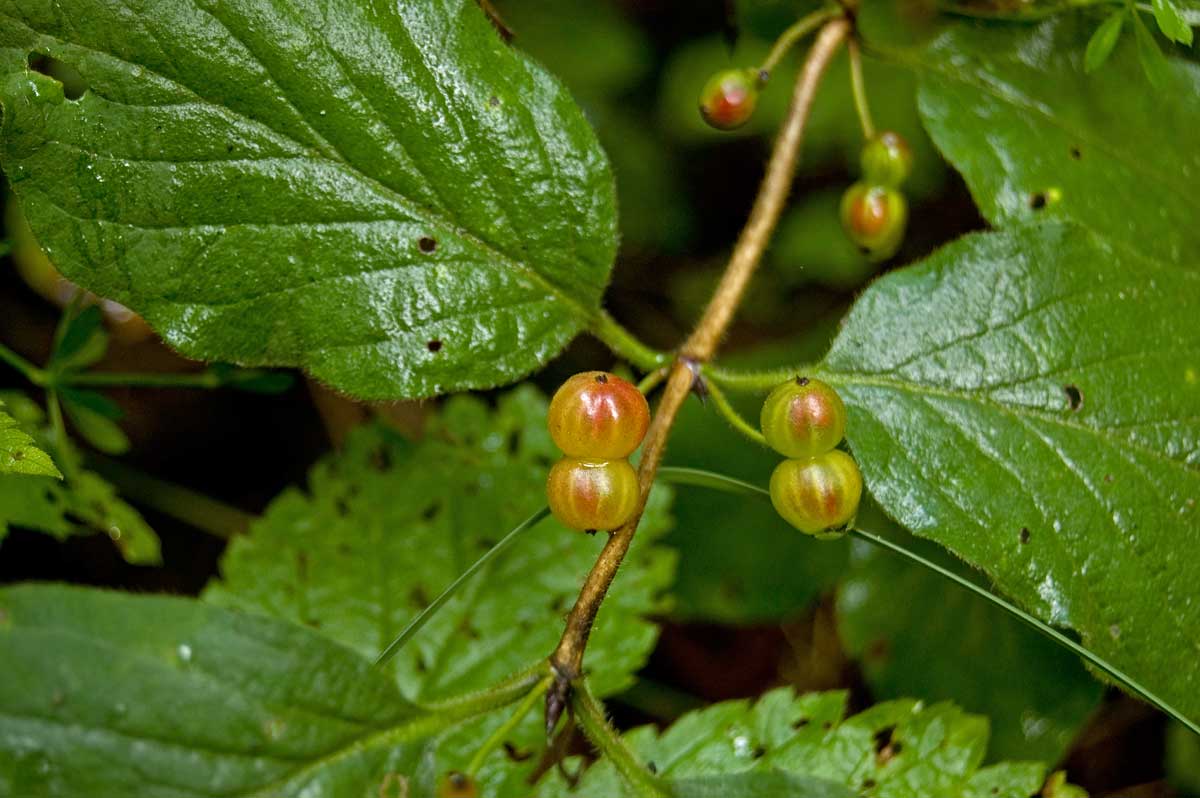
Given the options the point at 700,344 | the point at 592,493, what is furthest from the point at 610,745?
the point at 700,344

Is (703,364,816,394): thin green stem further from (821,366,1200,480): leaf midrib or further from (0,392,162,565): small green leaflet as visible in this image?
(0,392,162,565): small green leaflet

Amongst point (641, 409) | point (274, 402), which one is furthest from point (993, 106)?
point (274, 402)

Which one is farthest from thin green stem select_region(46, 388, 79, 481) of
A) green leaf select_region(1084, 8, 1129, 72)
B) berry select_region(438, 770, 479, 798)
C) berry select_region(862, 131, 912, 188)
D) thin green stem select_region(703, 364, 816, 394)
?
green leaf select_region(1084, 8, 1129, 72)

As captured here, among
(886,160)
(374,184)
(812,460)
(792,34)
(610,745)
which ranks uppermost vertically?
(792,34)

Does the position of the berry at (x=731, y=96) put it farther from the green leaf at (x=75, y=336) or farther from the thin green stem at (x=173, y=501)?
the thin green stem at (x=173, y=501)

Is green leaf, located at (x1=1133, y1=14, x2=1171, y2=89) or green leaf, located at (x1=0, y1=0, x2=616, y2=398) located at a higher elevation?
green leaf, located at (x1=0, y1=0, x2=616, y2=398)

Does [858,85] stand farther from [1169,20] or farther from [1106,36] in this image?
[1169,20]
